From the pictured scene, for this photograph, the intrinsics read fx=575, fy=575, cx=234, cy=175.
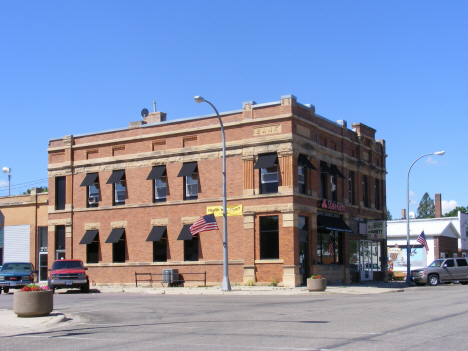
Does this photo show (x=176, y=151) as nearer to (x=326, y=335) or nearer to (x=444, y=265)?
(x=444, y=265)

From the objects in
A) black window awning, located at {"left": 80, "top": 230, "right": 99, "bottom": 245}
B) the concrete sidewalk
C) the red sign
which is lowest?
the concrete sidewalk

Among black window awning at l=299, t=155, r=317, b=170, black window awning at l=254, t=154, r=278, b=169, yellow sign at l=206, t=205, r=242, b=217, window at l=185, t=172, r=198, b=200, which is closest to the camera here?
black window awning at l=254, t=154, r=278, b=169

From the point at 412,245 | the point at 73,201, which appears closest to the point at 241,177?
the point at 73,201

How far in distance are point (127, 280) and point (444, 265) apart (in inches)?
830

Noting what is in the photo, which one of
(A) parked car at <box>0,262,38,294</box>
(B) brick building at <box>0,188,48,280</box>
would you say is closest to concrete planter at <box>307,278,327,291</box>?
(A) parked car at <box>0,262,38,294</box>

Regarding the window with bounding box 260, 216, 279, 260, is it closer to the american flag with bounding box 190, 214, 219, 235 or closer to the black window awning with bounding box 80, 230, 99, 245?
the american flag with bounding box 190, 214, 219, 235

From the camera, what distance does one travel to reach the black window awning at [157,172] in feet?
119

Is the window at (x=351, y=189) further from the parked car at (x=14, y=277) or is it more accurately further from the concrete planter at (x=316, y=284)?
the parked car at (x=14, y=277)

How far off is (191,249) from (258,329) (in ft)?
72.9

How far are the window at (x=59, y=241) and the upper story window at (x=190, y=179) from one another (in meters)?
10.6

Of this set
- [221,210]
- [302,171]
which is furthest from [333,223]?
[221,210]

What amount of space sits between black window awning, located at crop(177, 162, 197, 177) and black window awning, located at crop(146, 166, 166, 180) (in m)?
1.63

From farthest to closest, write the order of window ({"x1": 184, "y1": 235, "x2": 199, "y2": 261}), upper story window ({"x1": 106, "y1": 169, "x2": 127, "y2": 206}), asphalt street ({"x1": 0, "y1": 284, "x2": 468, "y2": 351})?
upper story window ({"x1": 106, "y1": 169, "x2": 127, "y2": 206}), window ({"x1": 184, "y1": 235, "x2": 199, "y2": 261}), asphalt street ({"x1": 0, "y1": 284, "x2": 468, "y2": 351})

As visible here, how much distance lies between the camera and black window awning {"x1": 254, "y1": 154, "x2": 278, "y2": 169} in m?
32.0
